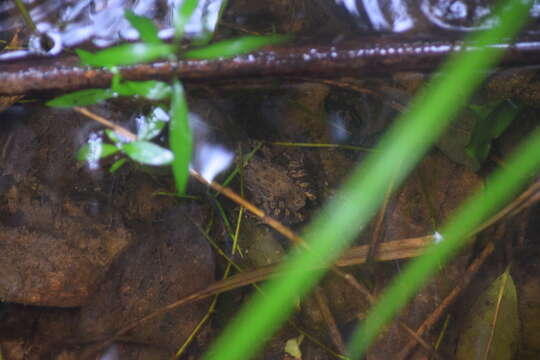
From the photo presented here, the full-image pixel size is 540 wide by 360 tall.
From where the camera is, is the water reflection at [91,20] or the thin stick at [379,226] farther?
the water reflection at [91,20]

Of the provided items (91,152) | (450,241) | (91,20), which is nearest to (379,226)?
(450,241)

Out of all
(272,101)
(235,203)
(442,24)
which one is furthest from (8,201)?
(442,24)

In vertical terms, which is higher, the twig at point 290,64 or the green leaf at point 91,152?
the twig at point 290,64

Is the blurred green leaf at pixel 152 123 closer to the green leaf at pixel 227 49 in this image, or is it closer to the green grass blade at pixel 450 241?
the green leaf at pixel 227 49

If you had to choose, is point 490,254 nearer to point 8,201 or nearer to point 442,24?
point 442,24

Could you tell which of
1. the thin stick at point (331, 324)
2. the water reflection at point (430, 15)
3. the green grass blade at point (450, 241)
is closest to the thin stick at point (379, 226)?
the green grass blade at point (450, 241)

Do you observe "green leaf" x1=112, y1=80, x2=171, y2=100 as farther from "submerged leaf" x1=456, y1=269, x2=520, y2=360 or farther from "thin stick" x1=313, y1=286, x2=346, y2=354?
"submerged leaf" x1=456, y1=269, x2=520, y2=360

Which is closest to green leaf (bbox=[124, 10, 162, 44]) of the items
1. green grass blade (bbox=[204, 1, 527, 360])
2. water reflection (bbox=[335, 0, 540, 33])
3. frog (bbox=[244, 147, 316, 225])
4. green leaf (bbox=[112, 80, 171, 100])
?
green leaf (bbox=[112, 80, 171, 100])
